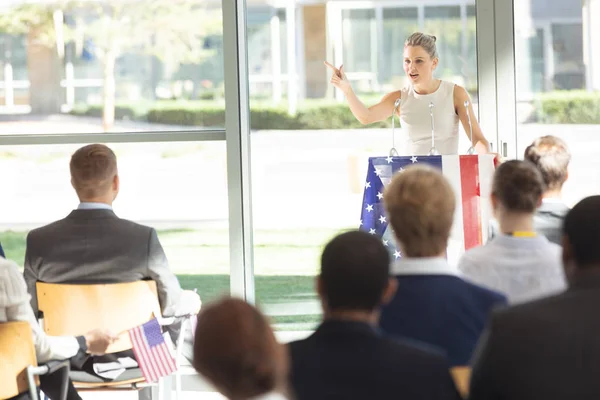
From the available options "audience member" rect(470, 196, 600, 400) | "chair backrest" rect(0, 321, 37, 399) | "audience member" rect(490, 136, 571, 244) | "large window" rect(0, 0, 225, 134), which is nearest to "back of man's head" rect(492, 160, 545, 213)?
"audience member" rect(490, 136, 571, 244)

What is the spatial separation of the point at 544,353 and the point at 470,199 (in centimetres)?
293

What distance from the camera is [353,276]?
204 centimetres

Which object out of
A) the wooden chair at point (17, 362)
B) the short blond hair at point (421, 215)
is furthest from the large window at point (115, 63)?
the short blond hair at point (421, 215)

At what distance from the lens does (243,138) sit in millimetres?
5691

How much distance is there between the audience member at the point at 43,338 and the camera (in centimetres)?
320

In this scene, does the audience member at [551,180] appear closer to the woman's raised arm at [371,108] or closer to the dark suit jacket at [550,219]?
the dark suit jacket at [550,219]

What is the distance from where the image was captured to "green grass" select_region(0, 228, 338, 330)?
5.80m

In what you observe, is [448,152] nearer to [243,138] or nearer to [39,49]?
[243,138]

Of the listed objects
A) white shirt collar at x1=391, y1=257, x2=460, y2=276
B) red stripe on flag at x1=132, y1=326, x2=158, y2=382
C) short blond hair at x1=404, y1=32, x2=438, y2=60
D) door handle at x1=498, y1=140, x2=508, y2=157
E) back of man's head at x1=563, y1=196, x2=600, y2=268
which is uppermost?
short blond hair at x1=404, y1=32, x2=438, y2=60

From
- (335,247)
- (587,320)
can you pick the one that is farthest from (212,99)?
(587,320)

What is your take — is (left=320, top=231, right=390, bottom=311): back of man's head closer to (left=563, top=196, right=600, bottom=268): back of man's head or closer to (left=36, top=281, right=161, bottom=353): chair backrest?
(left=563, top=196, right=600, bottom=268): back of man's head

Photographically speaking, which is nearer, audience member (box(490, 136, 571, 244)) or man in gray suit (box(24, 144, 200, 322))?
audience member (box(490, 136, 571, 244))

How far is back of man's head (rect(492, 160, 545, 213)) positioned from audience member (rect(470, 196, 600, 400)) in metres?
1.17

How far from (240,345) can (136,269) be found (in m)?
2.26
